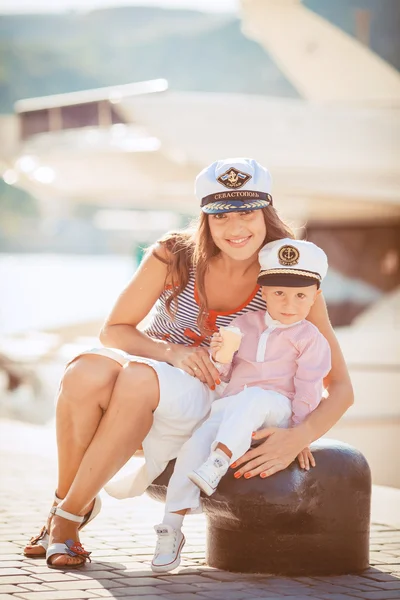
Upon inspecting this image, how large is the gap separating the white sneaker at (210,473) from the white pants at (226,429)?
5cm

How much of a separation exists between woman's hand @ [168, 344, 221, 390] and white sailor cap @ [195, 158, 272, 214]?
581 millimetres

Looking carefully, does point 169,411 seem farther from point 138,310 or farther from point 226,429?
point 138,310

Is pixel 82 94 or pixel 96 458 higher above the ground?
pixel 82 94

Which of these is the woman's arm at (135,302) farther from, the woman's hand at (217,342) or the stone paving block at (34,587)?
the stone paving block at (34,587)

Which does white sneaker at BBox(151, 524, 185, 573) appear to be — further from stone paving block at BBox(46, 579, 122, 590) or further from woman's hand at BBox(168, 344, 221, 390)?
woman's hand at BBox(168, 344, 221, 390)

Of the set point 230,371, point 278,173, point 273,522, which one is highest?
point 278,173

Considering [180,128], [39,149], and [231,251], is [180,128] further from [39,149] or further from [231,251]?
[231,251]

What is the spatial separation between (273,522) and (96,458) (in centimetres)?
69

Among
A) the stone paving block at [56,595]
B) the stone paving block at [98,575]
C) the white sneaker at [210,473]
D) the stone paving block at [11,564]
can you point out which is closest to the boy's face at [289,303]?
the white sneaker at [210,473]

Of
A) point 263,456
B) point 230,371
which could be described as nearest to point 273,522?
point 263,456

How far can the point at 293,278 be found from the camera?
14.0 feet

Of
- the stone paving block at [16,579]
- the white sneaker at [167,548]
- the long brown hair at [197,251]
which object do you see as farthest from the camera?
the long brown hair at [197,251]

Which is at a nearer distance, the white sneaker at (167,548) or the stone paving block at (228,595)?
the stone paving block at (228,595)

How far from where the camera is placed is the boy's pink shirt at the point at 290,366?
164 inches
